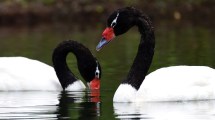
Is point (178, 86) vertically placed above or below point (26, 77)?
below

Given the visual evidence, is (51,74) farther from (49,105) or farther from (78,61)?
(49,105)

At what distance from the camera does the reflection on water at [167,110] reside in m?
12.8

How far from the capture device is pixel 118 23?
14.9m

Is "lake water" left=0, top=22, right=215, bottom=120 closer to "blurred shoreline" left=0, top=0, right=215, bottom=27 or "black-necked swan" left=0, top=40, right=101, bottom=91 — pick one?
"black-necked swan" left=0, top=40, right=101, bottom=91

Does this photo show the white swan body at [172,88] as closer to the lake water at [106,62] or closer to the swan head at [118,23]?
the lake water at [106,62]

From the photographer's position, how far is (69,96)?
16406 millimetres

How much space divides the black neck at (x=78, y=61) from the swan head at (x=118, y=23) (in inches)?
98.3

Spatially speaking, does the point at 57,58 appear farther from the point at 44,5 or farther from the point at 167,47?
the point at 44,5

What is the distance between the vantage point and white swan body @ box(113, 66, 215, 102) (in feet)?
47.1

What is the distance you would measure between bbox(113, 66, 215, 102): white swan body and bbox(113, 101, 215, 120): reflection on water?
0.50 ft

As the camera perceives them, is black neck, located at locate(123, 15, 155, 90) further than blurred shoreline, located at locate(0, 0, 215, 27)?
No

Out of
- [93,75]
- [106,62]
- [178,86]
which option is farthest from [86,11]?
[178,86]

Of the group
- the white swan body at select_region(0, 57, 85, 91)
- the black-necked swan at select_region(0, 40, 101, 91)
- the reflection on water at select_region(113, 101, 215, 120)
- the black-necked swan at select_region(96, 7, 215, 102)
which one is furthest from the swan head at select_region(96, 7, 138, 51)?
the white swan body at select_region(0, 57, 85, 91)

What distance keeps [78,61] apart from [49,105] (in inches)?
127
